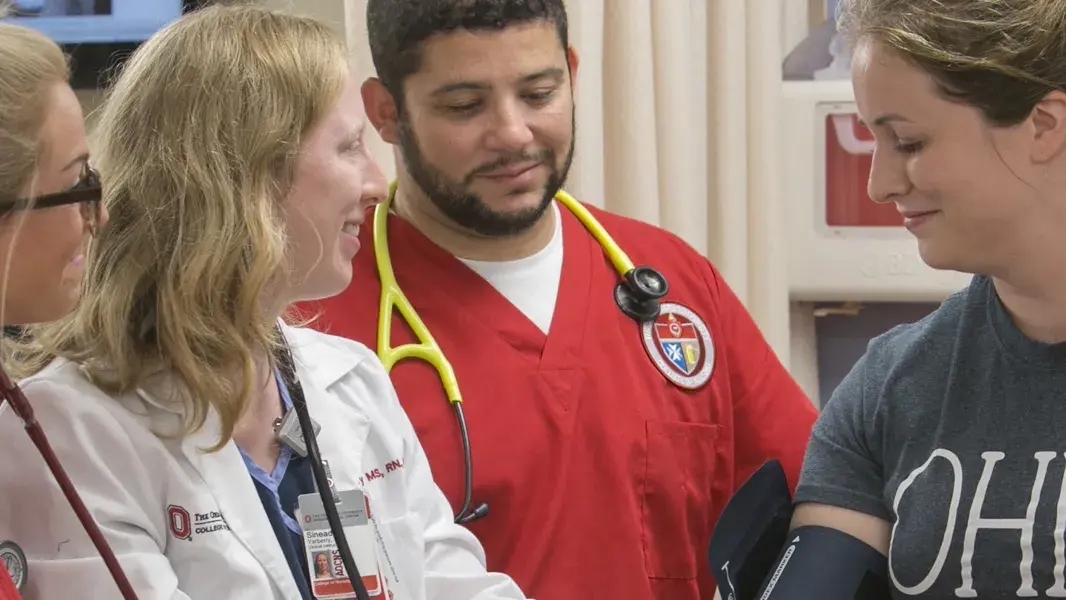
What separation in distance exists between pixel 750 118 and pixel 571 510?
1.10 meters

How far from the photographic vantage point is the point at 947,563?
1328 millimetres

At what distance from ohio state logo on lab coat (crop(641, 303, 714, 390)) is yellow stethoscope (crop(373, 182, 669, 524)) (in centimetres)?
2

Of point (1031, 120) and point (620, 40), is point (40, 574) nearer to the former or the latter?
point (1031, 120)

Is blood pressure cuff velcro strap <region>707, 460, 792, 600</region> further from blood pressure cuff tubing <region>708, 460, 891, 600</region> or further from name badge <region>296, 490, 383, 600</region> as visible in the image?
name badge <region>296, 490, 383, 600</region>

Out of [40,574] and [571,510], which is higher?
[40,574]

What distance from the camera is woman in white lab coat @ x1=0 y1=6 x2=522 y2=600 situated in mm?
1165

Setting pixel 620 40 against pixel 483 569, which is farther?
pixel 620 40

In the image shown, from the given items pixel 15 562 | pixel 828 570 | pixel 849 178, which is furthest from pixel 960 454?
pixel 849 178

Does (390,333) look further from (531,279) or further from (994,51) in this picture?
(994,51)

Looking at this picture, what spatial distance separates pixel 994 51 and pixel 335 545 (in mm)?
814

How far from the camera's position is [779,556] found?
1451 mm

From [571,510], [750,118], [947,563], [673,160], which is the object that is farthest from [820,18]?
[947,563]

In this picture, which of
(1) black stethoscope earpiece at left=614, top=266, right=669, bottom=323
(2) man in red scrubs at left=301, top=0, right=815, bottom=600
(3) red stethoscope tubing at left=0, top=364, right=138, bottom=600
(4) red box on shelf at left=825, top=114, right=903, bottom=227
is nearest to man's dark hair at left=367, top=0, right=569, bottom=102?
(2) man in red scrubs at left=301, top=0, right=815, bottom=600

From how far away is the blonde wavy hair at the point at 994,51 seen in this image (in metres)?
1.25
